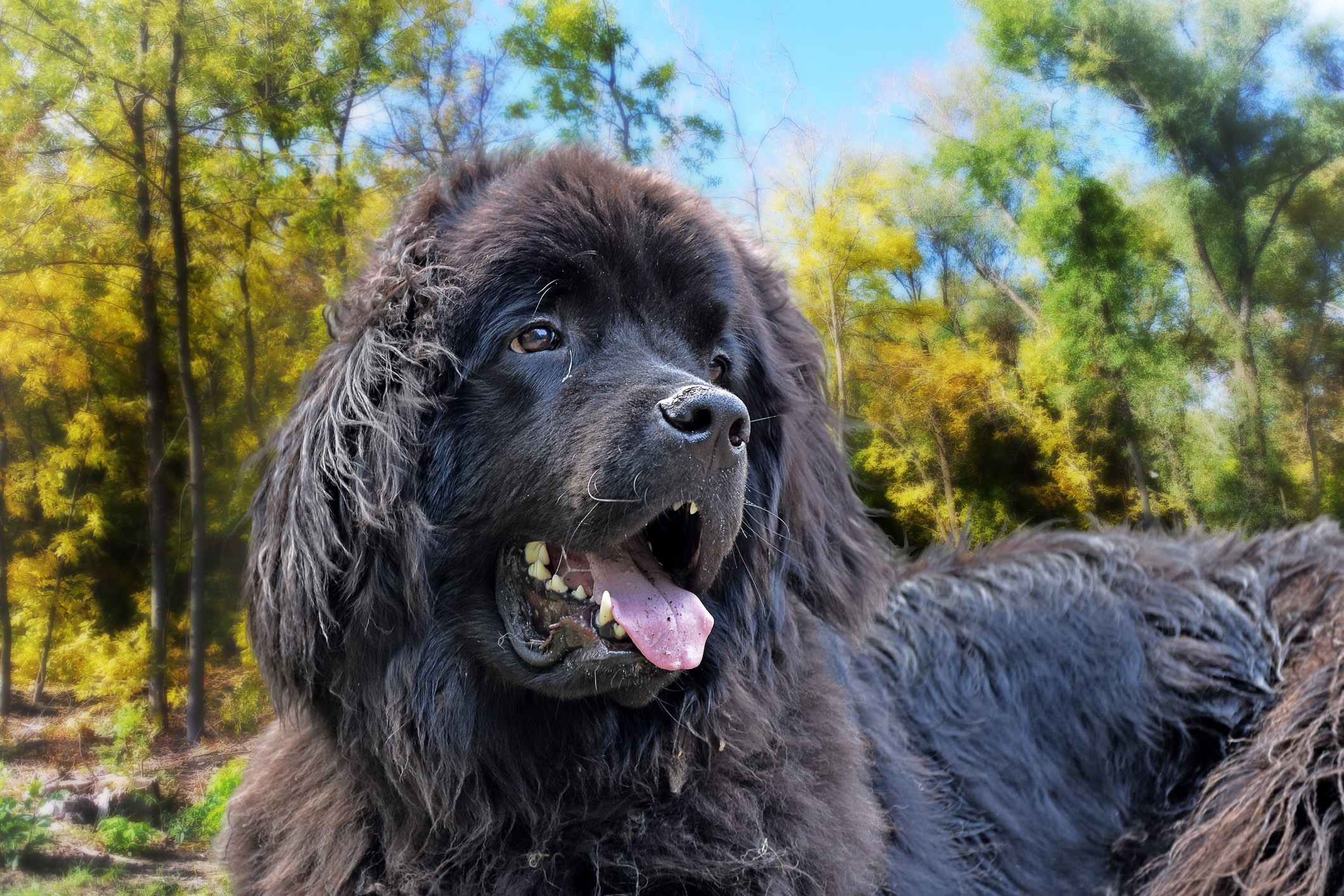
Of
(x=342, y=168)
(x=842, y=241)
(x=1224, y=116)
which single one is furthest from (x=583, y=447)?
(x=1224, y=116)

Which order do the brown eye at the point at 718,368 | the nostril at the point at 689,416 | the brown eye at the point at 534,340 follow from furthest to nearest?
the brown eye at the point at 718,368, the brown eye at the point at 534,340, the nostril at the point at 689,416

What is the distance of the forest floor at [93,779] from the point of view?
3535mm

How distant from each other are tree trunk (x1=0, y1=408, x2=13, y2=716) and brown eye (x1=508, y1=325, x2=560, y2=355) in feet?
7.68

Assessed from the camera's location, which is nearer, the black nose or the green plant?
the black nose

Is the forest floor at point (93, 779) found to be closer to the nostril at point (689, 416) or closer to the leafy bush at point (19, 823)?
the leafy bush at point (19, 823)

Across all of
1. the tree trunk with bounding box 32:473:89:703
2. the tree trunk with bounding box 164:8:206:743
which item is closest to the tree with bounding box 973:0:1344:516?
the tree trunk with bounding box 164:8:206:743

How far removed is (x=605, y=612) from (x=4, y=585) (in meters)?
2.64

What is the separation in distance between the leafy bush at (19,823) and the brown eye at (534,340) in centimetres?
272

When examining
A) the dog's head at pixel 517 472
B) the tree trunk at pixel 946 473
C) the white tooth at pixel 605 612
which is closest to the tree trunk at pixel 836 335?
the tree trunk at pixel 946 473

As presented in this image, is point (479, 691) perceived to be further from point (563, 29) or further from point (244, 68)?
point (563, 29)

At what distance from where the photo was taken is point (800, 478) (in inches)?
106

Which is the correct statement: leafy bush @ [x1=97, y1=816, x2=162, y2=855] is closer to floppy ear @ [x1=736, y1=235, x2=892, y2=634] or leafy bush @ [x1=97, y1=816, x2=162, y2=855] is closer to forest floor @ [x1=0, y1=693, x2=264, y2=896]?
forest floor @ [x1=0, y1=693, x2=264, y2=896]

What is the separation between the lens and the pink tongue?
2.08m

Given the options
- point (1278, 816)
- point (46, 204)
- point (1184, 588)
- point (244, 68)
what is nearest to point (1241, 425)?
point (1184, 588)
